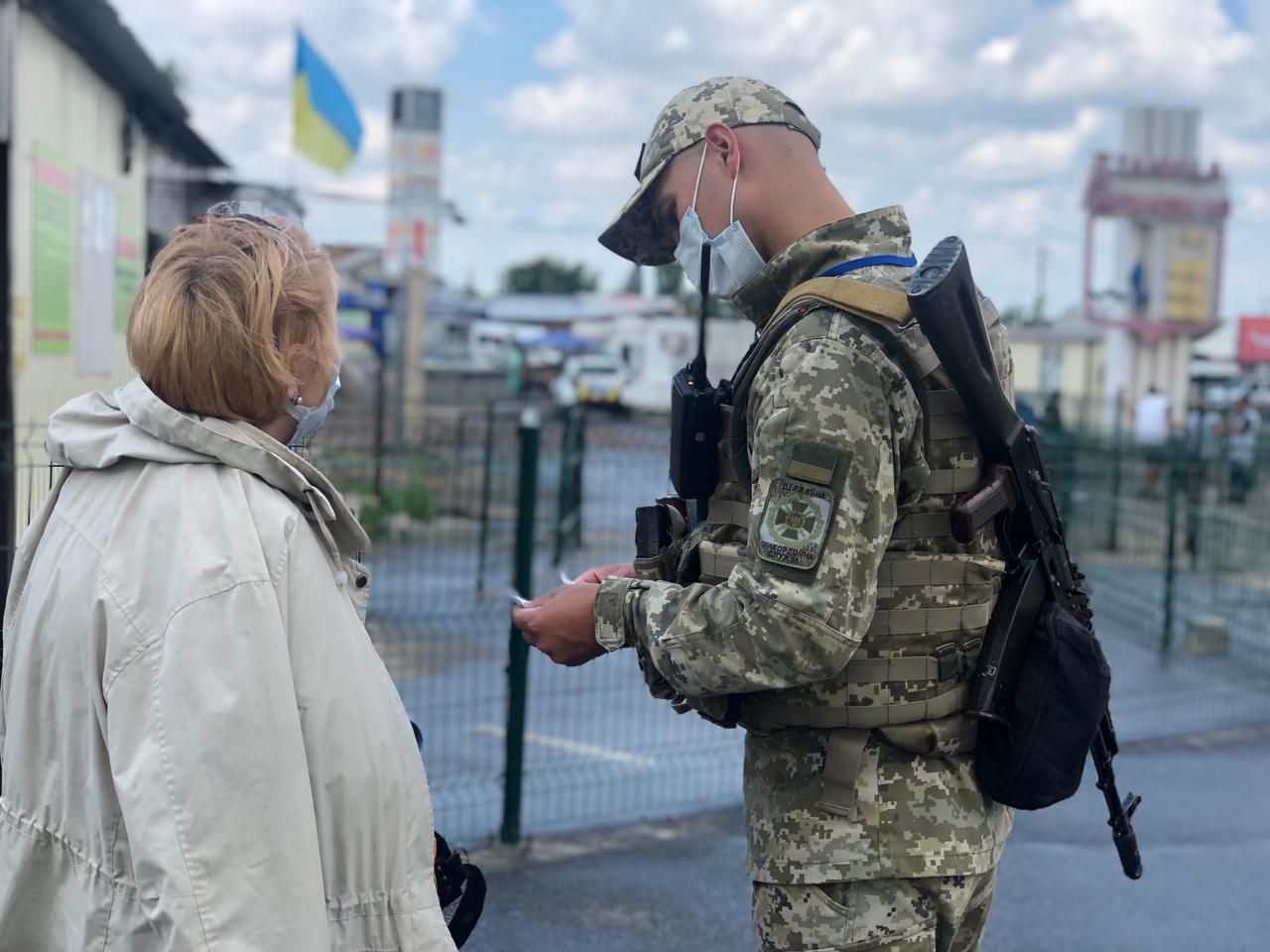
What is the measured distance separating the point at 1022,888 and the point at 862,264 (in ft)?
11.0

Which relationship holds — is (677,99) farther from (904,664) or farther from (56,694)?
(56,694)

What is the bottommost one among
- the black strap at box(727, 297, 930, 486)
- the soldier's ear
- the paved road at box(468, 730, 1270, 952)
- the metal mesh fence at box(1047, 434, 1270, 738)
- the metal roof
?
the paved road at box(468, 730, 1270, 952)

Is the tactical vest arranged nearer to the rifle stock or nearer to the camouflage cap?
the rifle stock

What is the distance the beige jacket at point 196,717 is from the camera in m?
1.65

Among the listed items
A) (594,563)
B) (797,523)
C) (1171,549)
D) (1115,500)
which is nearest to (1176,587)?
(1171,549)

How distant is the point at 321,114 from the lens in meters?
15.4

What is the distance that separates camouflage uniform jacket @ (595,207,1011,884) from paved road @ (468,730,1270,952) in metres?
2.19

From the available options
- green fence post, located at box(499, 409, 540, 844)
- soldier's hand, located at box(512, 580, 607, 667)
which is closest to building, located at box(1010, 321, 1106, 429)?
green fence post, located at box(499, 409, 540, 844)

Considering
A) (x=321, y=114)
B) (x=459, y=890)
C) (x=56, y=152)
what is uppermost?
(x=321, y=114)

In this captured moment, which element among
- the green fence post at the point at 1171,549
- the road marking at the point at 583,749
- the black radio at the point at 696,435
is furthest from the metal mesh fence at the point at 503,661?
the green fence post at the point at 1171,549

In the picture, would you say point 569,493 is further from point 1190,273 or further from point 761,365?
point 1190,273

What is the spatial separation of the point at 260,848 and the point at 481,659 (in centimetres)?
598

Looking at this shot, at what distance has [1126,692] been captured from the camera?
7.43 metres

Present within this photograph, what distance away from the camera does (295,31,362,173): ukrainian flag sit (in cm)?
1485
